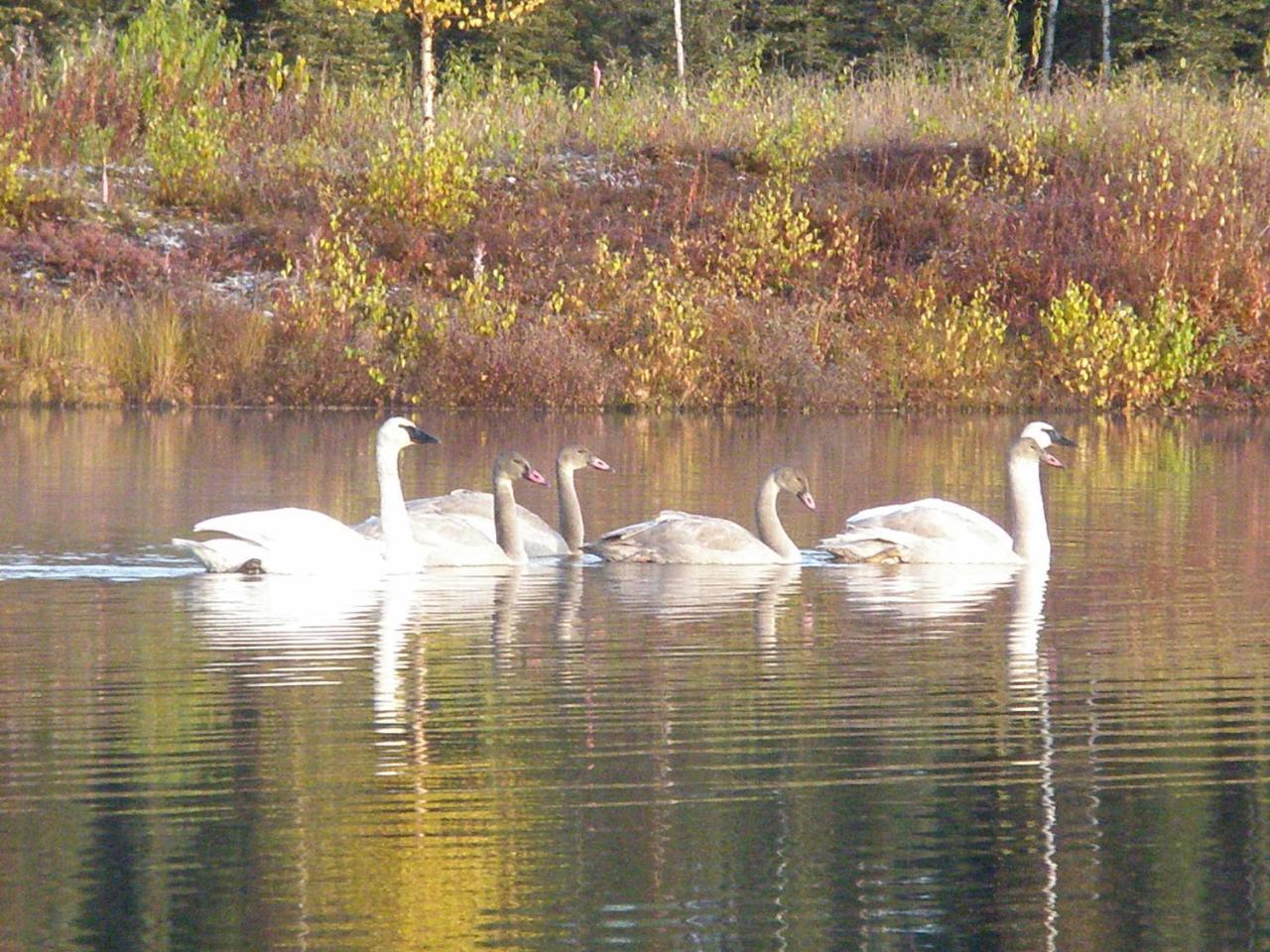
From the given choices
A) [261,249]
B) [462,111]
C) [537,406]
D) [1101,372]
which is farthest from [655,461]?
[462,111]

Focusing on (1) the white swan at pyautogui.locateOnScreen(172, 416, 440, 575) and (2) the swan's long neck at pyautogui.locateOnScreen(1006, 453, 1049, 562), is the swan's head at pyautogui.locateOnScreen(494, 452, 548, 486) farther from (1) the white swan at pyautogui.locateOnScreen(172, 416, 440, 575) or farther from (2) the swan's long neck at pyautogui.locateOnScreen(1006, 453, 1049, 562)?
(2) the swan's long neck at pyautogui.locateOnScreen(1006, 453, 1049, 562)

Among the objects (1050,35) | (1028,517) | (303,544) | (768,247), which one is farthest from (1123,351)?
(1050,35)

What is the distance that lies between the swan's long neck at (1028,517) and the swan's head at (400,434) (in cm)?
356

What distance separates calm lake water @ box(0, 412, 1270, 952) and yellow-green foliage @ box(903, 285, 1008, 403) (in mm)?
12301

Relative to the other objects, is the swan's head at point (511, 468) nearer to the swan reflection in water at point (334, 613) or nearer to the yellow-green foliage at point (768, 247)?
the swan reflection in water at point (334, 613)

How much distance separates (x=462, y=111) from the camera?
113 ft

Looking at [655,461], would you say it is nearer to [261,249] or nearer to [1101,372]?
[1101,372]

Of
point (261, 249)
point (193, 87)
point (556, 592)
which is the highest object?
point (193, 87)

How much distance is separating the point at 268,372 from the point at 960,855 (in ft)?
73.1

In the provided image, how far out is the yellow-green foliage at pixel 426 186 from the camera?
31.5 m

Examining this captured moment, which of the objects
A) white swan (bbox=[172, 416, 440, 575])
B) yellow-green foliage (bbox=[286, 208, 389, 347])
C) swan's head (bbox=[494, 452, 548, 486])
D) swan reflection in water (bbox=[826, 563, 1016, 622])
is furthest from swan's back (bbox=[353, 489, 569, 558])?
yellow-green foliage (bbox=[286, 208, 389, 347])

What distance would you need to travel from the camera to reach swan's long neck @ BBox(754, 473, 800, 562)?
15.2m

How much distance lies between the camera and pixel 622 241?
31.5m

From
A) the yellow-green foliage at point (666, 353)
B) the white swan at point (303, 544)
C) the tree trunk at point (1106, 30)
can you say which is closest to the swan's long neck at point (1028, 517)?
the white swan at point (303, 544)
